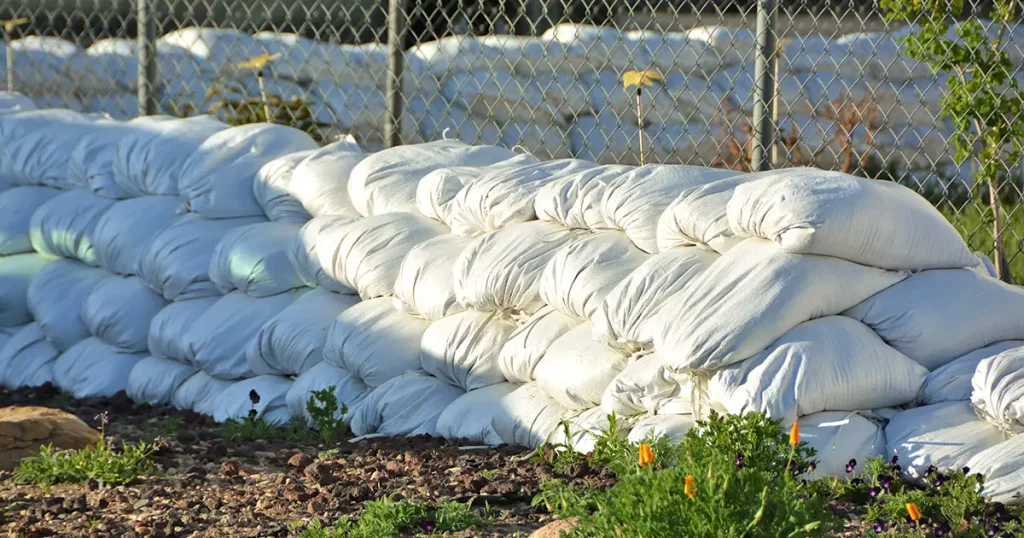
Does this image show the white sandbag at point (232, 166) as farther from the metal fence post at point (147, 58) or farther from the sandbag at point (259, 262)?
the metal fence post at point (147, 58)

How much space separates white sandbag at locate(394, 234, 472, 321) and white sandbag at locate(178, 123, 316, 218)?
2.92ft

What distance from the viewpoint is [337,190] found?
4.05 metres

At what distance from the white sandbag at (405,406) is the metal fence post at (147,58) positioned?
2.21 m

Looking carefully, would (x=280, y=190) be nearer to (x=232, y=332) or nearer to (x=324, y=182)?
(x=324, y=182)

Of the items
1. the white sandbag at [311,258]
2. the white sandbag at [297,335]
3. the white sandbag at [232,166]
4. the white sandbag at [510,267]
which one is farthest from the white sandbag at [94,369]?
the white sandbag at [510,267]

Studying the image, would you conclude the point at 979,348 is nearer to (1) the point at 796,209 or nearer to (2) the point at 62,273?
(1) the point at 796,209

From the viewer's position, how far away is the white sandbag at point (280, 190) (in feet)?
13.7

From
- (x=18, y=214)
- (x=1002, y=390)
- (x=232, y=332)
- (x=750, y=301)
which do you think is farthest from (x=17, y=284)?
(x=1002, y=390)

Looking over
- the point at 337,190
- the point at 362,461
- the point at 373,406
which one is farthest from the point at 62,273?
the point at 362,461

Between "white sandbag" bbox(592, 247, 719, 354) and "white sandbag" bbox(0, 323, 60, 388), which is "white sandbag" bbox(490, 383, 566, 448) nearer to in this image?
"white sandbag" bbox(592, 247, 719, 354)

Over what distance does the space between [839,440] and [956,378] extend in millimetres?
302

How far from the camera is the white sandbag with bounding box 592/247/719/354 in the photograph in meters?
2.89

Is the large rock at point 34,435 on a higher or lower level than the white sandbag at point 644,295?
lower

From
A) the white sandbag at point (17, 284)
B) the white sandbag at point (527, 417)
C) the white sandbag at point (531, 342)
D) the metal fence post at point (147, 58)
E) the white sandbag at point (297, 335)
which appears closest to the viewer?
the white sandbag at point (527, 417)
